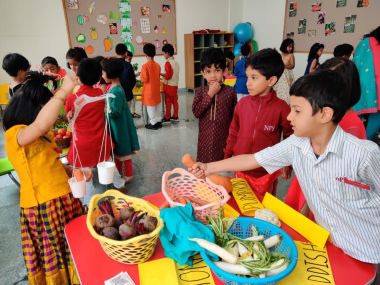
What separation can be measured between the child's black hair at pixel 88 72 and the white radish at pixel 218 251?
1.68 meters

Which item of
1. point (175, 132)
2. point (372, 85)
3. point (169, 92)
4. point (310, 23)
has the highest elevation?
point (310, 23)

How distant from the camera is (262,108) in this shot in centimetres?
169

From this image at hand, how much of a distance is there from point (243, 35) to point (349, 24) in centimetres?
283

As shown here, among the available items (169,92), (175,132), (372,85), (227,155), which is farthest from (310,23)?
(227,155)

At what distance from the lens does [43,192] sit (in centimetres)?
129

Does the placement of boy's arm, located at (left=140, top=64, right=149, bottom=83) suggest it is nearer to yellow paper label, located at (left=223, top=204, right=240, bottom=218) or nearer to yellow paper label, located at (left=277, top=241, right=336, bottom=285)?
yellow paper label, located at (left=223, top=204, right=240, bottom=218)

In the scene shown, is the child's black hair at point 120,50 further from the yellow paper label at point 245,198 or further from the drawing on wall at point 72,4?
the yellow paper label at point 245,198

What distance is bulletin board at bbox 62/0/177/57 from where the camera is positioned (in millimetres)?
6320

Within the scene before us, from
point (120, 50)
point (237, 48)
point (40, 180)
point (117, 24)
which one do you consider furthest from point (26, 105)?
point (237, 48)

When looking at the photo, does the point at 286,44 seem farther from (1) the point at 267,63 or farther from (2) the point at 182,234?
(2) the point at 182,234

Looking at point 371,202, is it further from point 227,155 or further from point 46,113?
point 46,113

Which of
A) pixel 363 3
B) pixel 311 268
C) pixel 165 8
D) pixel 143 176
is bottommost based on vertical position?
pixel 143 176

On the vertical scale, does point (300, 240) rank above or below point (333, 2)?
below

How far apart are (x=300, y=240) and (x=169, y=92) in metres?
4.48
